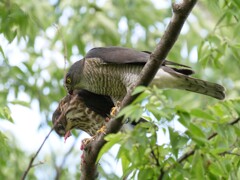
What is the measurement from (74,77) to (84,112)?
360 mm

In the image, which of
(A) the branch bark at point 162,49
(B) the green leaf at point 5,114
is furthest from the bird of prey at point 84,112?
(A) the branch bark at point 162,49

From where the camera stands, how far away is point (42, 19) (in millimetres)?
8039

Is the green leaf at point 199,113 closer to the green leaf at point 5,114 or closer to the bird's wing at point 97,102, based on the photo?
the green leaf at point 5,114

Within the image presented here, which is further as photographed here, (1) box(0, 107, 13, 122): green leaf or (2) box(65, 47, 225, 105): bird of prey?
(2) box(65, 47, 225, 105): bird of prey

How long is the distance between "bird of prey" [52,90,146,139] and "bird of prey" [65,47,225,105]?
0.12 meters

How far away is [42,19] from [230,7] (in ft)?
12.5

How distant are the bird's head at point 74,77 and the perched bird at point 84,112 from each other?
0.09 m

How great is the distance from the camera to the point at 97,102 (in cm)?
615

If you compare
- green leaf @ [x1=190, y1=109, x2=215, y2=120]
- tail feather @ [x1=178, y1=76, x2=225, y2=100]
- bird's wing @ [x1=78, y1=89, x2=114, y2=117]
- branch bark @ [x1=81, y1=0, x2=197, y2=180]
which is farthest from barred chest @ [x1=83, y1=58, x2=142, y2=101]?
green leaf @ [x1=190, y1=109, x2=215, y2=120]

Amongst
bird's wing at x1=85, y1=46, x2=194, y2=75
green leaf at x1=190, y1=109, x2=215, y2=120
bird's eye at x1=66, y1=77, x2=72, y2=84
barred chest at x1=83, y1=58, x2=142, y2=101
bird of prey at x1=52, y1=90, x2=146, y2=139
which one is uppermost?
green leaf at x1=190, y1=109, x2=215, y2=120

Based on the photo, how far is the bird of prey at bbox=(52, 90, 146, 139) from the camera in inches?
239

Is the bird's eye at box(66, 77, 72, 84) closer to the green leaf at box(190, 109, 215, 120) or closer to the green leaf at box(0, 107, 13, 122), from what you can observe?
the green leaf at box(0, 107, 13, 122)

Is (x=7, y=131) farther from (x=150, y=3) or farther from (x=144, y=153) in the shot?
(x=144, y=153)

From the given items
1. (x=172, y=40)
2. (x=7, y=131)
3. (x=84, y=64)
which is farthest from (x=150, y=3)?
(x=172, y=40)
